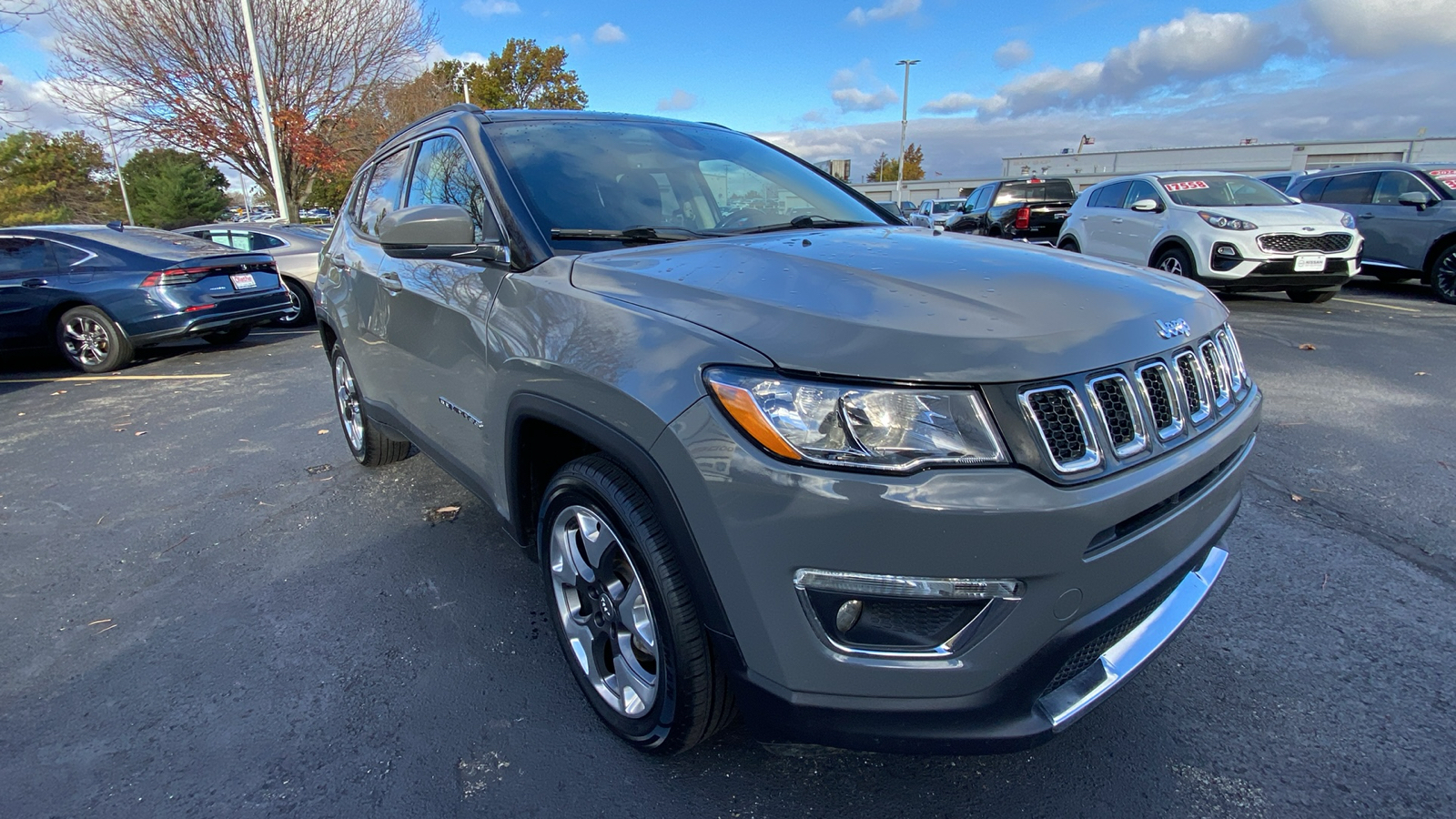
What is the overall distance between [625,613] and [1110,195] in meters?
11.1

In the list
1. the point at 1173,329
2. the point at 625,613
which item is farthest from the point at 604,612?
the point at 1173,329

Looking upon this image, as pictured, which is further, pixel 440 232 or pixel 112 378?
pixel 112 378

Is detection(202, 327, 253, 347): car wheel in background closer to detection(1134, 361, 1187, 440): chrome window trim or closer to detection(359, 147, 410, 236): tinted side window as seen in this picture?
detection(359, 147, 410, 236): tinted side window

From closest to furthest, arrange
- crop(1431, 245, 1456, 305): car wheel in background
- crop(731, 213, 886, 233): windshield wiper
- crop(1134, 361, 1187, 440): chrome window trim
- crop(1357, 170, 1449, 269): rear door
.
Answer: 1. crop(1134, 361, 1187, 440): chrome window trim
2. crop(731, 213, 886, 233): windshield wiper
3. crop(1431, 245, 1456, 305): car wheel in background
4. crop(1357, 170, 1449, 269): rear door

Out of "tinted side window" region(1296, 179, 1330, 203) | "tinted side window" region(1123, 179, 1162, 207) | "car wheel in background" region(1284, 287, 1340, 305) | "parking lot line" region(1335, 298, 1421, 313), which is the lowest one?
"parking lot line" region(1335, 298, 1421, 313)

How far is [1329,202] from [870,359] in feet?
41.9

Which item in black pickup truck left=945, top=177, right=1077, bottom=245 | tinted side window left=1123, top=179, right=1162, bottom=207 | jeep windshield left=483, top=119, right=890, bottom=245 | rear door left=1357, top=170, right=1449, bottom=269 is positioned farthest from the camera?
black pickup truck left=945, top=177, right=1077, bottom=245

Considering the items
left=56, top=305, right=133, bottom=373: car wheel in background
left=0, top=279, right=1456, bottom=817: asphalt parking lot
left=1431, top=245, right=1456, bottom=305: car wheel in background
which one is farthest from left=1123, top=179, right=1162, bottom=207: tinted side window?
left=56, top=305, right=133, bottom=373: car wheel in background

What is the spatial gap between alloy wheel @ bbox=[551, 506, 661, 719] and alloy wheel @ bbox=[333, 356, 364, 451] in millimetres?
2380

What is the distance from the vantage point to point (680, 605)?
169cm

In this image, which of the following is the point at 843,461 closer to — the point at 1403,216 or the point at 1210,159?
the point at 1403,216

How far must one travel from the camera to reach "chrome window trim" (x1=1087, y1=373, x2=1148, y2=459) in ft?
5.06

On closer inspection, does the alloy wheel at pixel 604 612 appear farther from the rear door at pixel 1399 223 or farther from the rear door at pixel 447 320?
the rear door at pixel 1399 223

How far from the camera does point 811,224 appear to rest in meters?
2.78
